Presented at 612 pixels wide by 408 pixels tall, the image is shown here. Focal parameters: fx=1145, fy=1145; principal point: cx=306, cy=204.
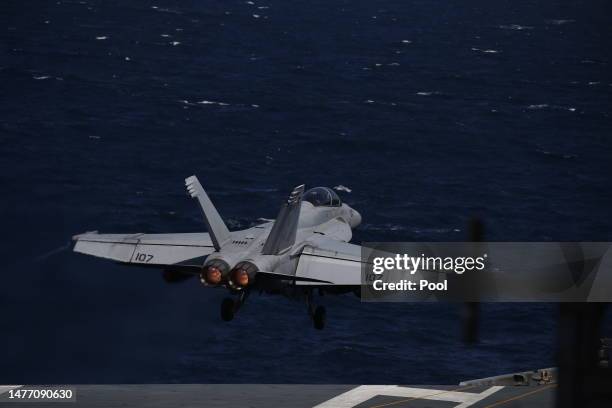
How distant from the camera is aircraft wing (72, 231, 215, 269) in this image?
6531 centimetres

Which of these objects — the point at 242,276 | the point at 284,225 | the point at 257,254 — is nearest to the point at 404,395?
the point at 284,225

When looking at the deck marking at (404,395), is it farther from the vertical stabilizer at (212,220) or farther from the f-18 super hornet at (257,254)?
the vertical stabilizer at (212,220)

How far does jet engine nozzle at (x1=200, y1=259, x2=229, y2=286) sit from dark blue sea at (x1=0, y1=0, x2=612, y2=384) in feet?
84.1

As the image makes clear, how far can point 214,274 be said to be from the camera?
185 ft

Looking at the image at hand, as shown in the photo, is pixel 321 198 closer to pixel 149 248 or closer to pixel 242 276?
pixel 149 248

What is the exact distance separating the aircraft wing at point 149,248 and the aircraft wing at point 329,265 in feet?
19.9

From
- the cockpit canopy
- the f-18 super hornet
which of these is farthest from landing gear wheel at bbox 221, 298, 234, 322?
the cockpit canopy

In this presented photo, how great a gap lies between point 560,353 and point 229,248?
135 ft

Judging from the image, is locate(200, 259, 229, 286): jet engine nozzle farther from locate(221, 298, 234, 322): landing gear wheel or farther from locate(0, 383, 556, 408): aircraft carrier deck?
locate(0, 383, 556, 408): aircraft carrier deck

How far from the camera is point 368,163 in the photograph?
14262cm

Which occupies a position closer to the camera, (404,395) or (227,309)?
(227,309)

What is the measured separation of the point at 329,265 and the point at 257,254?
561 cm

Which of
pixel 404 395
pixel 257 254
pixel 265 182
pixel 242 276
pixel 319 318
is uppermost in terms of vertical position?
pixel 257 254

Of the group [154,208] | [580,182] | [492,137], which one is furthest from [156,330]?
[492,137]
